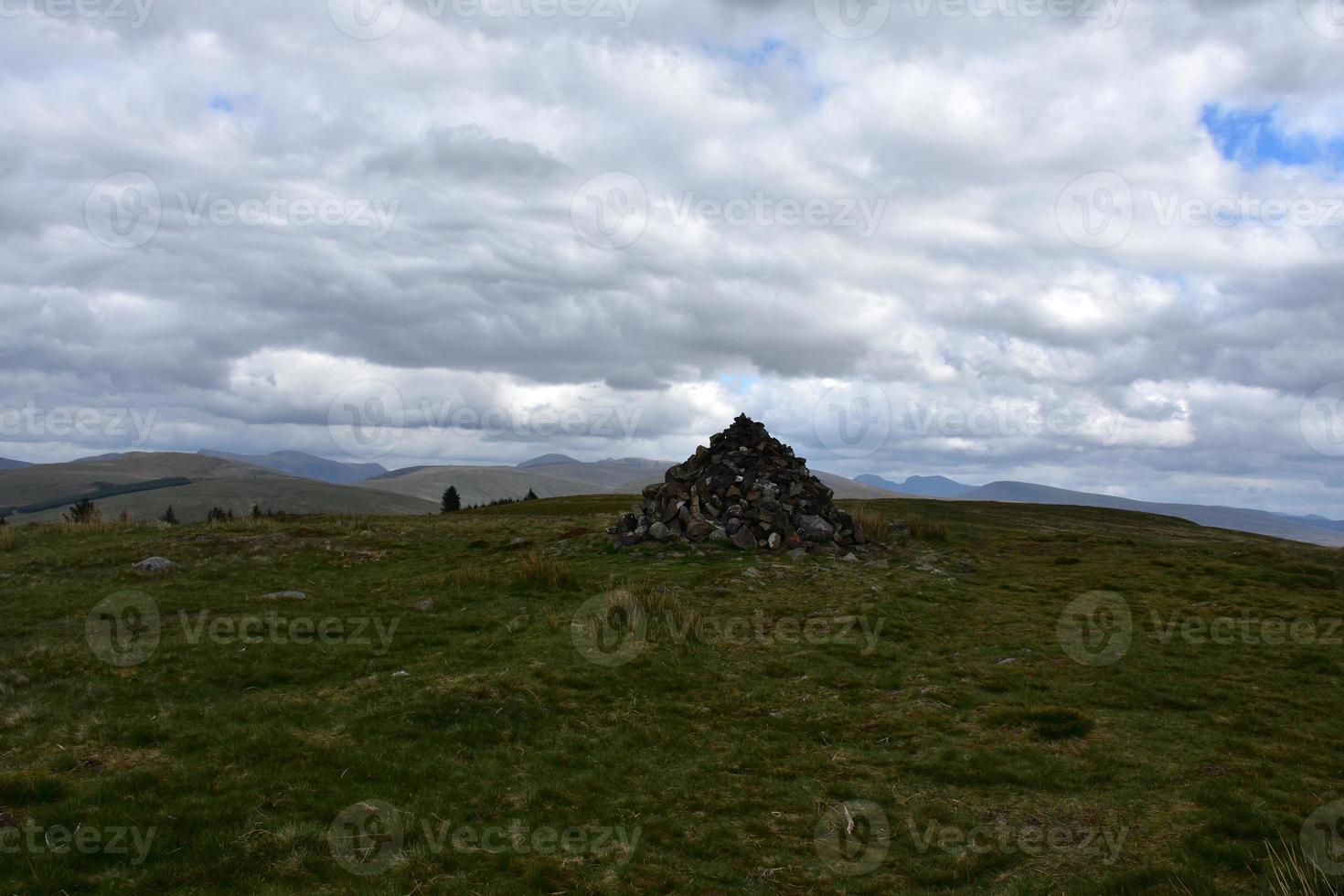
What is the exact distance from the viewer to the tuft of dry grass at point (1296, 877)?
6.12 metres

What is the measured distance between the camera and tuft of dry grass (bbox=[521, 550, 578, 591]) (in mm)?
22016

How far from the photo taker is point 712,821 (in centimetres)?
890

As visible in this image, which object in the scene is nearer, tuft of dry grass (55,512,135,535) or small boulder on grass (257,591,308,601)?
small boulder on grass (257,591,308,601)

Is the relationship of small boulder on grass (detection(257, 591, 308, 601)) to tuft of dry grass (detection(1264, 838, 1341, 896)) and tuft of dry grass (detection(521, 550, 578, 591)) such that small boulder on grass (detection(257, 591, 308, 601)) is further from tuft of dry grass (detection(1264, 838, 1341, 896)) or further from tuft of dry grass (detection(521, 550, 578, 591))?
tuft of dry grass (detection(1264, 838, 1341, 896))

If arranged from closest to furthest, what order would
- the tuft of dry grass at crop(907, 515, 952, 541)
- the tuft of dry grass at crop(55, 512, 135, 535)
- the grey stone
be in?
the grey stone
the tuft of dry grass at crop(55, 512, 135, 535)
the tuft of dry grass at crop(907, 515, 952, 541)

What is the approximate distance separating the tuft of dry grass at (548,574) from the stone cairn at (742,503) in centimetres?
693

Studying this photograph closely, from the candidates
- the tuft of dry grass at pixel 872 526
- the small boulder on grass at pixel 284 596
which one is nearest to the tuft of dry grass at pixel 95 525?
the small boulder on grass at pixel 284 596

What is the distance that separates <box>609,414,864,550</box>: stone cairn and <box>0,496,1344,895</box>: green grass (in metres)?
7.24

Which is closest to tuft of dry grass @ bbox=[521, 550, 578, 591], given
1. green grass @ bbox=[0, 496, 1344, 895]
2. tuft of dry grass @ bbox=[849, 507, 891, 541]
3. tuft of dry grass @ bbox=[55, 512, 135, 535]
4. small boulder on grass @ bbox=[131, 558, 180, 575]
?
green grass @ bbox=[0, 496, 1344, 895]

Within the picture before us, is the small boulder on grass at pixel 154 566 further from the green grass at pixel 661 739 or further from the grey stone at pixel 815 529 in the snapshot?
the grey stone at pixel 815 529

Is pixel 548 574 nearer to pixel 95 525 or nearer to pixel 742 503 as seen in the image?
pixel 742 503

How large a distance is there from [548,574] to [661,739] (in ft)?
38.3

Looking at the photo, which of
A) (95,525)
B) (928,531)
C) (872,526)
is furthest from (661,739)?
(95,525)

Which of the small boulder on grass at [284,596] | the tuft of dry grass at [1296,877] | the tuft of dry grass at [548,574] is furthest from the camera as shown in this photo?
the tuft of dry grass at [548,574]
